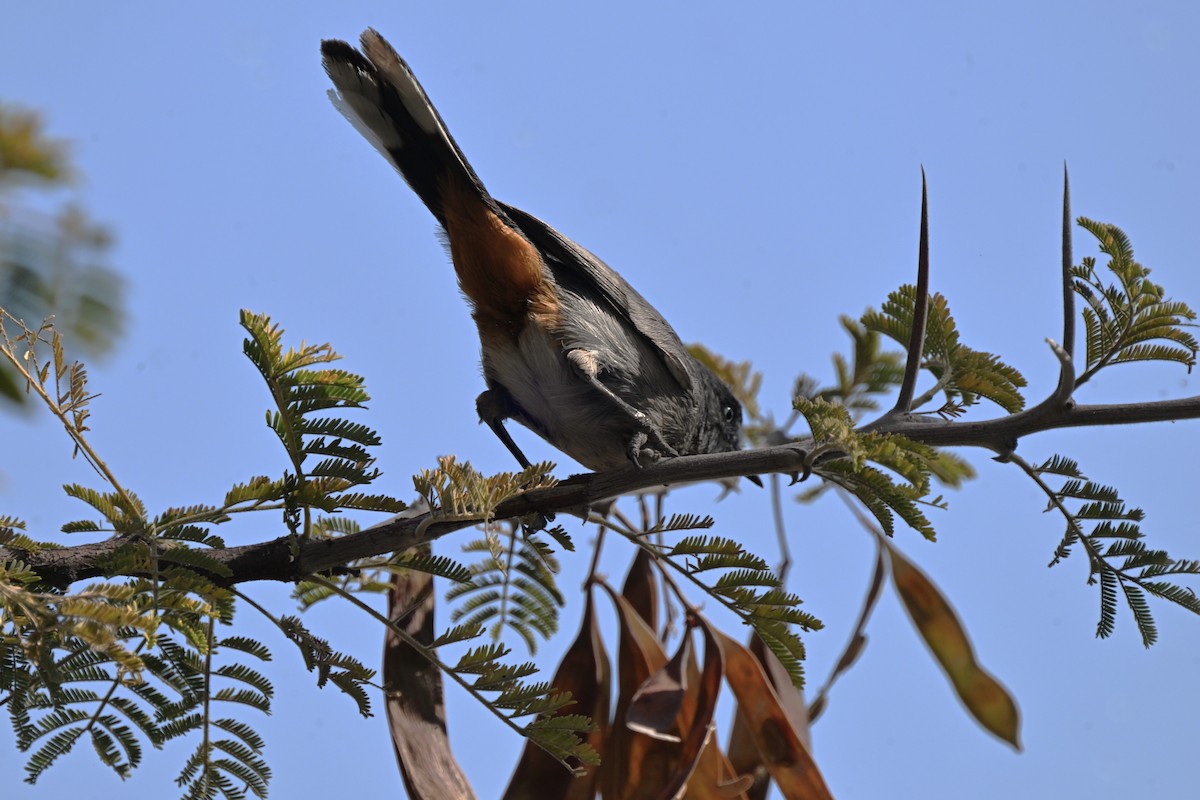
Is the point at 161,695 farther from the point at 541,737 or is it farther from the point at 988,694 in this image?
the point at 988,694

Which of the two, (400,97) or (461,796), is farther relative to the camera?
(400,97)

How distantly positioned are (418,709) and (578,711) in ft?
1.74

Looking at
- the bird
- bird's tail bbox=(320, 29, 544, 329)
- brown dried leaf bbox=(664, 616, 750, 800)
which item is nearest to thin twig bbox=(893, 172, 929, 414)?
brown dried leaf bbox=(664, 616, 750, 800)

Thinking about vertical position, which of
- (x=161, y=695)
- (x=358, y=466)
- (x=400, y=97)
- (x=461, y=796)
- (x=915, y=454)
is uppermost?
(x=400, y=97)

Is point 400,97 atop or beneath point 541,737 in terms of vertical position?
atop

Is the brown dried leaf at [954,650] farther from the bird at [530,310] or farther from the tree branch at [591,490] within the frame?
the tree branch at [591,490]

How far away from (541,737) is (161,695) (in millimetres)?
1029

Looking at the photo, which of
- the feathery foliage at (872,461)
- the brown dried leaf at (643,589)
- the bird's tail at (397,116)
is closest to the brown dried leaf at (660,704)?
the brown dried leaf at (643,589)

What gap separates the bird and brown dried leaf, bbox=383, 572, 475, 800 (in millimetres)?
998

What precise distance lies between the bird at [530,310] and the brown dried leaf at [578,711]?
718 millimetres

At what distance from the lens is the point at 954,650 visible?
3.89m

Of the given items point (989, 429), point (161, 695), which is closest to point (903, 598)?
point (989, 429)

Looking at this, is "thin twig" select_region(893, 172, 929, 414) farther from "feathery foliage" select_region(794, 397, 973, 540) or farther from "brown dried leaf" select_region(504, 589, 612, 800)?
"brown dried leaf" select_region(504, 589, 612, 800)

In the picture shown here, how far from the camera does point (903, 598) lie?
4.05m
